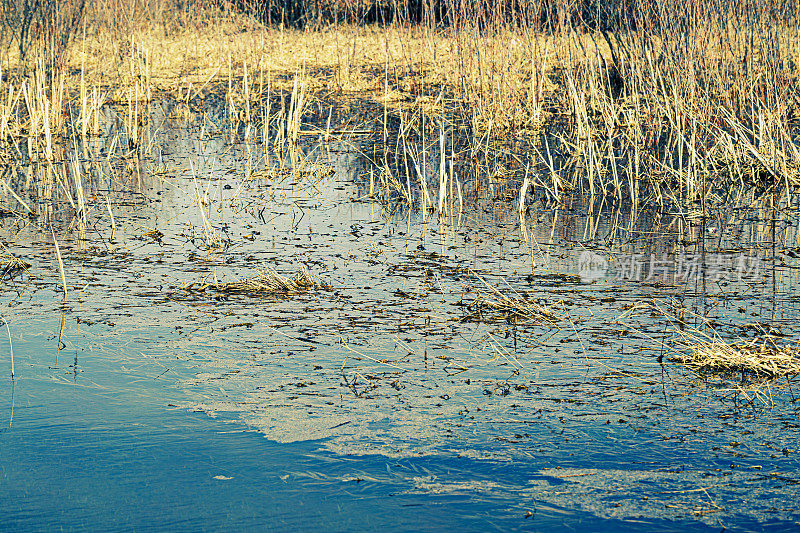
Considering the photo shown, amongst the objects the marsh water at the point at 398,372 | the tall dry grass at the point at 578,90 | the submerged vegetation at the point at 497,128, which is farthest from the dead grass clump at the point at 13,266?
the tall dry grass at the point at 578,90

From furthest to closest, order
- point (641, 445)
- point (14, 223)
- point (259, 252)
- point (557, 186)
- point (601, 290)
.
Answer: point (557, 186)
point (14, 223)
point (259, 252)
point (601, 290)
point (641, 445)

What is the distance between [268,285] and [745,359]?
2.69 meters

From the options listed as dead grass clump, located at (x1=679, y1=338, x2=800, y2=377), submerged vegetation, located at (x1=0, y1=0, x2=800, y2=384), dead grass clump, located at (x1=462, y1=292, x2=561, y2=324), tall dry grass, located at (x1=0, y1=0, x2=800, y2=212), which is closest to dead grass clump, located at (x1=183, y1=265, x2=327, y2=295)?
submerged vegetation, located at (x1=0, y1=0, x2=800, y2=384)

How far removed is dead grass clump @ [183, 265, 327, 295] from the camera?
18.2ft

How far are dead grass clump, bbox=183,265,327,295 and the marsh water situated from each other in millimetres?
38

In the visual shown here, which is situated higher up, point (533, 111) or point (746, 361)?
point (533, 111)

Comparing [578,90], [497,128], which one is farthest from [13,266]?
[578,90]

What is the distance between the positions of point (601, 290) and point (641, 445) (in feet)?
6.73

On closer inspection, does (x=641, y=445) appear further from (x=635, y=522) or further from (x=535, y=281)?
(x=535, y=281)

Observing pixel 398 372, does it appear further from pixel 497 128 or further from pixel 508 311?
pixel 497 128

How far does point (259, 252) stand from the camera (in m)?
6.52

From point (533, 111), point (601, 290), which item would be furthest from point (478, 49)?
point (601, 290)

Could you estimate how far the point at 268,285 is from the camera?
559 cm

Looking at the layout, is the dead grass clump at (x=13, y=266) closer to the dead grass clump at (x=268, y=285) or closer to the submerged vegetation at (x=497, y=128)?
the submerged vegetation at (x=497, y=128)
